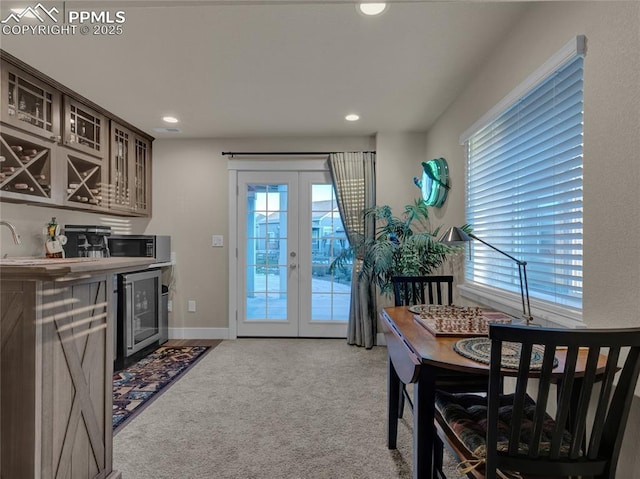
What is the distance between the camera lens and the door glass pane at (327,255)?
411 centimetres

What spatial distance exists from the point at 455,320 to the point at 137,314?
3.03 metres

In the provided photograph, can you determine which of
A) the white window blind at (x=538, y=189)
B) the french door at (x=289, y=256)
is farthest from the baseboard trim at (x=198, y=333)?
the white window blind at (x=538, y=189)

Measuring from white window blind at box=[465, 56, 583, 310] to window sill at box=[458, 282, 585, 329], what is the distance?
0.04 m

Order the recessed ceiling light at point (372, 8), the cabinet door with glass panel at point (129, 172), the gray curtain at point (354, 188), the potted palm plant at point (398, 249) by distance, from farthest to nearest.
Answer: the gray curtain at point (354, 188) → the cabinet door with glass panel at point (129, 172) → the potted palm plant at point (398, 249) → the recessed ceiling light at point (372, 8)

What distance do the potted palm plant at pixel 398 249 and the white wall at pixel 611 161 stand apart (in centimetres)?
126

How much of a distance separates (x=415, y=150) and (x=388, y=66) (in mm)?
1633

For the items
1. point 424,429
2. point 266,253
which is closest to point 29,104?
point 266,253

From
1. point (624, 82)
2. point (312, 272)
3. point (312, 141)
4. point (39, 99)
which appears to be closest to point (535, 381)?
point (624, 82)

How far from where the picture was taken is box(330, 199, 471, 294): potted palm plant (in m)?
3.01

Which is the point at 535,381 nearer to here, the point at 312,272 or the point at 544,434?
the point at 544,434

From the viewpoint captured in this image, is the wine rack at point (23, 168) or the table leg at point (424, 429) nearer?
the table leg at point (424, 429)

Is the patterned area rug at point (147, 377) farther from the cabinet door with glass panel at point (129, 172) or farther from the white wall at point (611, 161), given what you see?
the white wall at point (611, 161)

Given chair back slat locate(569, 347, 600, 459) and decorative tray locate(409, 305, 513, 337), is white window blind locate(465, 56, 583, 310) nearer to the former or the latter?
decorative tray locate(409, 305, 513, 337)

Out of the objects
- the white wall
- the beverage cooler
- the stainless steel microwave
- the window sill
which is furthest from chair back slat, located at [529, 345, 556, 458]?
the stainless steel microwave
